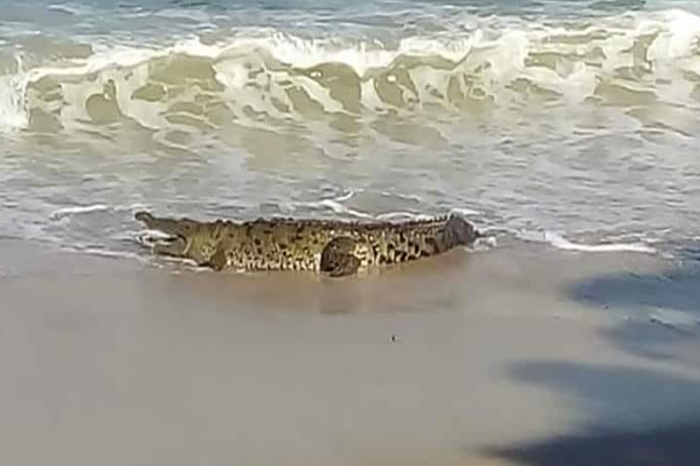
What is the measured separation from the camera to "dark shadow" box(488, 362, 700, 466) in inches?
221

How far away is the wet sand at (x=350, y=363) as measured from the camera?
5684 mm

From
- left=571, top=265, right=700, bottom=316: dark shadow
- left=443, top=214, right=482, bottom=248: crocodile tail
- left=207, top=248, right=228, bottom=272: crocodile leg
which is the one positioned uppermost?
left=443, top=214, right=482, bottom=248: crocodile tail

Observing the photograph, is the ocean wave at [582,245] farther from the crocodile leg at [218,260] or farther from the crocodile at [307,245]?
the crocodile leg at [218,260]

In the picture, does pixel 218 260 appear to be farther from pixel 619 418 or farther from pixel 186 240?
pixel 619 418

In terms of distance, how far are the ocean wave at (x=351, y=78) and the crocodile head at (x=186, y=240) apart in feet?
9.50

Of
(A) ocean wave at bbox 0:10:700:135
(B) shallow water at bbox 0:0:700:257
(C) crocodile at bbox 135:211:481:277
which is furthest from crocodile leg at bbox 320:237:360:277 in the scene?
(A) ocean wave at bbox 0:10:700:135

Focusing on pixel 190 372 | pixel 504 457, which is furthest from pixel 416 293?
pixel 504 457

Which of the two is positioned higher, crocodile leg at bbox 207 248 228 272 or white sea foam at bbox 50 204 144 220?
white sea foam at bbox 50 204 144 220

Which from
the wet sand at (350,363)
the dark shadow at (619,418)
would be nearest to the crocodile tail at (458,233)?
the wet sand at (350,363)

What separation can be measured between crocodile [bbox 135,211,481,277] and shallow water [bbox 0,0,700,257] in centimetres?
36

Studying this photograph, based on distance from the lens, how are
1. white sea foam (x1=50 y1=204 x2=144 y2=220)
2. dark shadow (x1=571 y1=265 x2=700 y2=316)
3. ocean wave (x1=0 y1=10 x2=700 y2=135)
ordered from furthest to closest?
ocean wave (x1=0 y1=10 x2=700 y2=135)
white sea foam (x1=50 y1=204 x2=144 y2=220)
dark shadow (x1=571 y1=265 x2=700 y2=316)

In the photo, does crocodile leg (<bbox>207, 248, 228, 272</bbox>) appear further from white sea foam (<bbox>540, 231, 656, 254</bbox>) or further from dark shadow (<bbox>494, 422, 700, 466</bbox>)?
dark shadow (<bbox>494, 422, 700, 466</bbox>)

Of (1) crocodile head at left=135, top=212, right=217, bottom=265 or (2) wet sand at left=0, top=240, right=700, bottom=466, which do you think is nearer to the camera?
(2) wet sand at left=0, top=240, right=700, bottom=466

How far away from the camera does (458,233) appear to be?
27.5 ft
